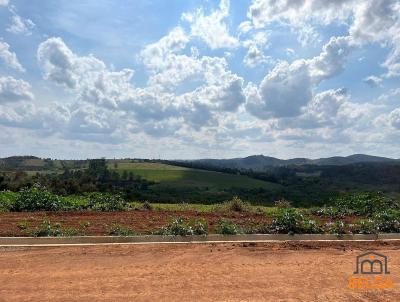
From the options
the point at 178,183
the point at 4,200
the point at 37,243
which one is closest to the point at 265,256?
the point at 37,243

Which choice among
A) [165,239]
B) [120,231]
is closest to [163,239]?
[165,239]

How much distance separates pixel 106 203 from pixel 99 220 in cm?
444

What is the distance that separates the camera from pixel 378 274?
8758 millimetres

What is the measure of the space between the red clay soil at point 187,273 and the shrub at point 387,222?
2486mm

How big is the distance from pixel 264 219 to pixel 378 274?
6724 mm

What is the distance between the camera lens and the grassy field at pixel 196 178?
72.8 m

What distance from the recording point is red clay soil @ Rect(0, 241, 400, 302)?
7176 millimetres

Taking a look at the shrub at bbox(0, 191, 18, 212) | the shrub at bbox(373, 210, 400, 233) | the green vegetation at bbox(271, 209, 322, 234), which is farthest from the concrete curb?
the shrub at bbox(0, 191, 18, 212)

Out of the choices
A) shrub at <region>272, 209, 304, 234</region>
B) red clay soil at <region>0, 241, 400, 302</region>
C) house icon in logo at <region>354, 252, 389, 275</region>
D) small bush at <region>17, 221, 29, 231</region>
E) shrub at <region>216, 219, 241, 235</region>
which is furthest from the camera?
shrub at <region>272, 209, 304, 234</region>

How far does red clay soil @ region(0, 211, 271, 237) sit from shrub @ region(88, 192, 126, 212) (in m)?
1.56

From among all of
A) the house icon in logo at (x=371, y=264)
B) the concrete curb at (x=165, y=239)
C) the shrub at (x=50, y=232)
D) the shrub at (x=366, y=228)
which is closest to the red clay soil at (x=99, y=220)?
the shrub at (x=50, y=232)

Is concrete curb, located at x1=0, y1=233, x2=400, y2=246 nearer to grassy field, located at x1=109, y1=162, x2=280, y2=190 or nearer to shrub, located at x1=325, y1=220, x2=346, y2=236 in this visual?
shrub, located at x1=325, y1=220, x2=346, y2=236

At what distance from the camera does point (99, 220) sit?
14477mm

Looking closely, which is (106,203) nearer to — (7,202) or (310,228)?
(7,202)
